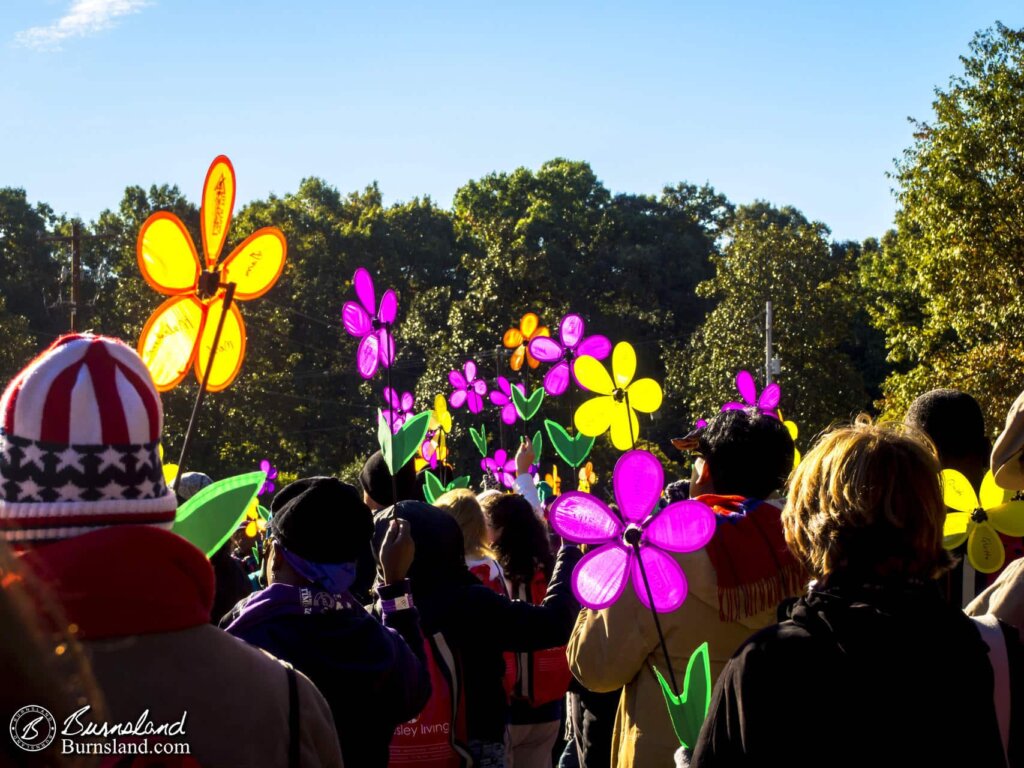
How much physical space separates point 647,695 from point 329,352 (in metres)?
33.4

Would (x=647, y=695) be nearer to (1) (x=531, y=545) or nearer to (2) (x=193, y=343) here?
(2) (x=193, y=343)

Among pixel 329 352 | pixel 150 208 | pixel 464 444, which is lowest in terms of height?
pixel 464 444

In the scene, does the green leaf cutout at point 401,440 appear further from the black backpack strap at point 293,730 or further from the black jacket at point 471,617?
the black backpack strap at point 293,730

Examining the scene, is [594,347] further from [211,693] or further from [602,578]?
[211,693]

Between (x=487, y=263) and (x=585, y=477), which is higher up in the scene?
(x=487, y=263)

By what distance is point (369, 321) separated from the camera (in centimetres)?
429

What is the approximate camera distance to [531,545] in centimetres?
398

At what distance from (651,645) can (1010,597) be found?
2.56 feet

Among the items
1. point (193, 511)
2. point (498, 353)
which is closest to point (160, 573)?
point (193, 511)

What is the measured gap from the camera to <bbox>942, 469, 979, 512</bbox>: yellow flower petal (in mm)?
2691

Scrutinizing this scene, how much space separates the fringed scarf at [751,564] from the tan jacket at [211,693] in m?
1.17

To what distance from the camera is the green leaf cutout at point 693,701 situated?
2197 millimetres

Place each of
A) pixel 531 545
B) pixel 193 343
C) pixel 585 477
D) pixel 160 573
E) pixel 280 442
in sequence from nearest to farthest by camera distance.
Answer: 1. pixel 160 573
2. pixel 193 343
3. pixel 531 545
4. pixel 585 477
5. pixel 280 442

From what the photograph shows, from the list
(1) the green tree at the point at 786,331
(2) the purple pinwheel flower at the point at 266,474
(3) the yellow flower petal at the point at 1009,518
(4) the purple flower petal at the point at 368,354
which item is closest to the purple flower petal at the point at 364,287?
(4) the purple flower petal at the point at 368,354
